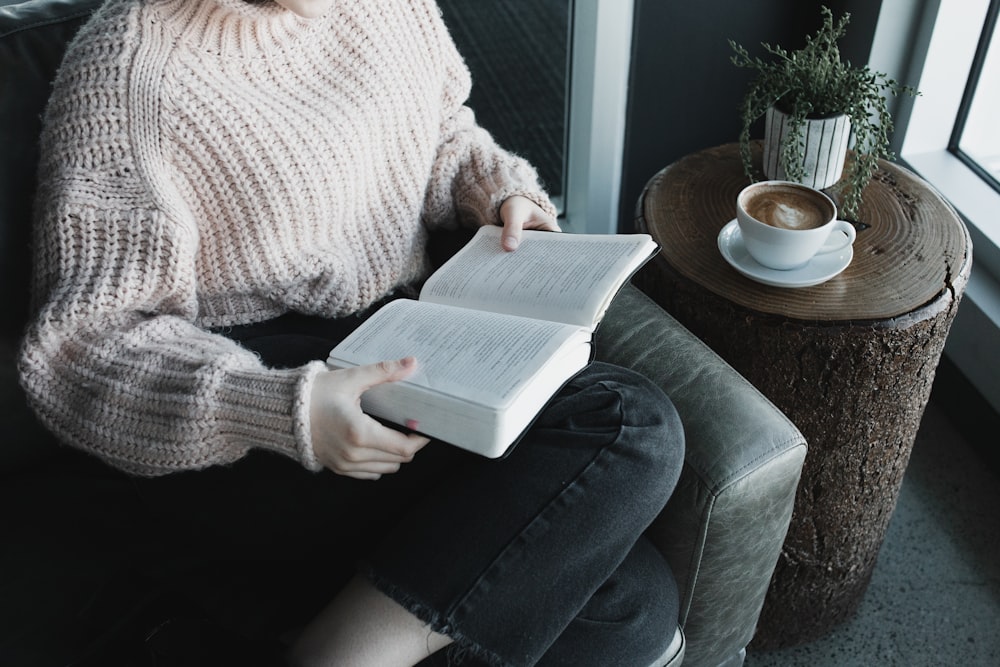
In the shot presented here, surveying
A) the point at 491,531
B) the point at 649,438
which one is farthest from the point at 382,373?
the point at 649,438

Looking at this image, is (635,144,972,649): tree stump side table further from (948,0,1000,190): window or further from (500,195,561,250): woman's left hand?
(948,0,1000,190): window

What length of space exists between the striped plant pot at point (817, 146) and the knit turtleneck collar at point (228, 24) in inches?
Result: 27.9

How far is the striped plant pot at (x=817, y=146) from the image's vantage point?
1.24 metres

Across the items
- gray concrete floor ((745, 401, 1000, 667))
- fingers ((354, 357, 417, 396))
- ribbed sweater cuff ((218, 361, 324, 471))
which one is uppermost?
fingers ((354, 357, 417, 396))

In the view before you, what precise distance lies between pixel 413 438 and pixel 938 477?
3.72ft

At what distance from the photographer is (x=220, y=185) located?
36.9 inches

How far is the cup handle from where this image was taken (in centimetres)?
115

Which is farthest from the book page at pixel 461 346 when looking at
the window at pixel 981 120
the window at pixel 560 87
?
the window at pixel 981 120

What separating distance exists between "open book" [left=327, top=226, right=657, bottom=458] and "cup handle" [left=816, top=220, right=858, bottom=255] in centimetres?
29

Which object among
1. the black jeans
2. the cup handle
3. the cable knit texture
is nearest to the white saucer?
the cup handle

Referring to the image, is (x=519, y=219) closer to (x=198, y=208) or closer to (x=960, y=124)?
(x=198, y=208)

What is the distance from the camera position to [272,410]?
0.83 m

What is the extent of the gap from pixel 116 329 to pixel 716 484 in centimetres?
65

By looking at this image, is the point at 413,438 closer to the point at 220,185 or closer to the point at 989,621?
the point at 220,185
